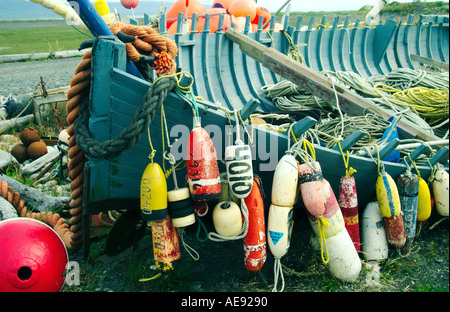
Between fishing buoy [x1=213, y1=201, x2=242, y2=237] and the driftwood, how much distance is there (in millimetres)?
4240

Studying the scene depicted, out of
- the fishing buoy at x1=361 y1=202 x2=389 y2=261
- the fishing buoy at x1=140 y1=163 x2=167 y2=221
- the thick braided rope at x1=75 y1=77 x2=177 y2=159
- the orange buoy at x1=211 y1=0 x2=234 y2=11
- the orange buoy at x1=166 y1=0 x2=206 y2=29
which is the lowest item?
→ the fishing buoy at x1=361 y1=202 x2=389 y2=261

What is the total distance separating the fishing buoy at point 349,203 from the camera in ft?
9.27

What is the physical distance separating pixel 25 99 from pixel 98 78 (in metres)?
4.36

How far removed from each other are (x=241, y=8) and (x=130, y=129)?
6.41m

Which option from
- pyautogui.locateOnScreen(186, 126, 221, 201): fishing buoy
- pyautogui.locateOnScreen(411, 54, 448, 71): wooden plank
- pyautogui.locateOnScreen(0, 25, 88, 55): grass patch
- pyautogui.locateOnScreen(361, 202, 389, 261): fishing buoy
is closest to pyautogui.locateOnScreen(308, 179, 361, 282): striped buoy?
pyautogui.locateOnScreen(361, 202, 389, 261): fishing buoy

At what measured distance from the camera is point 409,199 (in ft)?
10.1

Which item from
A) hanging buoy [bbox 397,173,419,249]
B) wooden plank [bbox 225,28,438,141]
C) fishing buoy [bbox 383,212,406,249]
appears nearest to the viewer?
fishing buoy [bbox 383,212,406,249]

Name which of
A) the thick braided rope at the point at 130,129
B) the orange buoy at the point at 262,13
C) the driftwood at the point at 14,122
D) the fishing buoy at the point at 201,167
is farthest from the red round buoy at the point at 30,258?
the orange buoy at the point at 262,13

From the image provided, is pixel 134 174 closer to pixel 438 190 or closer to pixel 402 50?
pixel 438 190

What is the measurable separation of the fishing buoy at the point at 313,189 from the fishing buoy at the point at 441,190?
136 centimetres

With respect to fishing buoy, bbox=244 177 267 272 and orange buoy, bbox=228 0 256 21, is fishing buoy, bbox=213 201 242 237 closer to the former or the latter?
fishing buoy, bbox=244 177 267 272

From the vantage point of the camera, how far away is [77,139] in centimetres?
246

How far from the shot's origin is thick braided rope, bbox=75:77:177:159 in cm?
231

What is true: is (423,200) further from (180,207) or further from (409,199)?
(180,207)
